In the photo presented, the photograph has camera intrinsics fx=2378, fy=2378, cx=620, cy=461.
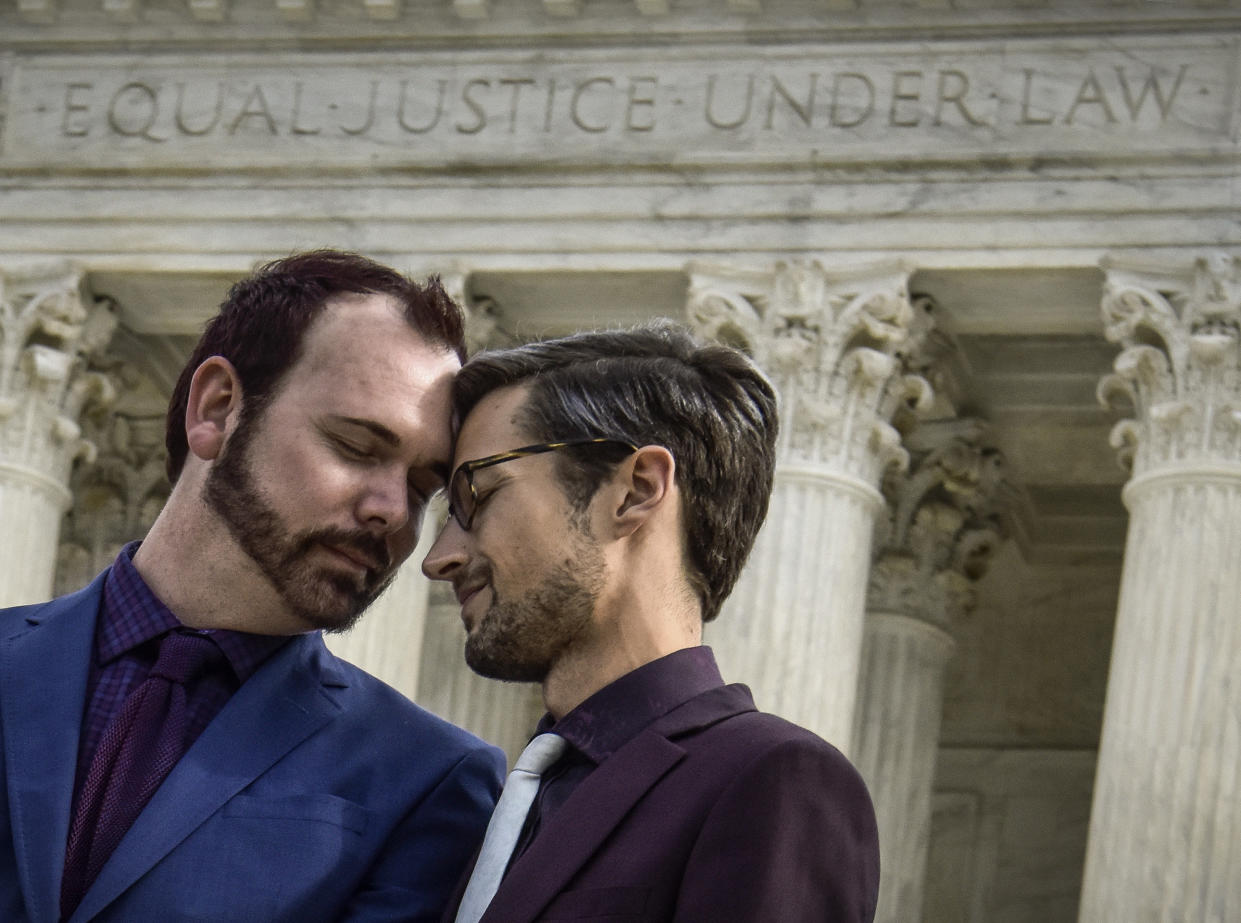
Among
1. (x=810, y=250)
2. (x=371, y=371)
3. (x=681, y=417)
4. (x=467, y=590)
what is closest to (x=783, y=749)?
(x=681, y=417)

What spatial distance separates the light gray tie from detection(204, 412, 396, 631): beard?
1.25 ft

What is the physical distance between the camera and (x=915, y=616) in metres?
17.2

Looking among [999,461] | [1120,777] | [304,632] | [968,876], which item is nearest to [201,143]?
[999,461]

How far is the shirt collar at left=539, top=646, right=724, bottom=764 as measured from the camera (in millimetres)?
3428

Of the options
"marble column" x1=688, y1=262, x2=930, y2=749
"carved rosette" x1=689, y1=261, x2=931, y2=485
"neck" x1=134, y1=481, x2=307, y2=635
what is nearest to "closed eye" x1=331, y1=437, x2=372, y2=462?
"neck" x1=134, y1=481, x2=307, y2=635

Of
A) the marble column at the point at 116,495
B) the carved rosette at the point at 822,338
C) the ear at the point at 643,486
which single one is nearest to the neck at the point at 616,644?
the ear at the point at 643,486

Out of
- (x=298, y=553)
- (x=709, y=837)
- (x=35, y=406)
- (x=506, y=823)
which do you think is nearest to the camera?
(x=709, y=837)

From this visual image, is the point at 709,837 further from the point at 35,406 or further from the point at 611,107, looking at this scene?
the point at 35,406

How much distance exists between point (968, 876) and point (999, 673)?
176 centimetres

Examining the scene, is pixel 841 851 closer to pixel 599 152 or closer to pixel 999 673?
pixel 599 152

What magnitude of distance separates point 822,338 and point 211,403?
35.7 feet

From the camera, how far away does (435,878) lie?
11.6ft

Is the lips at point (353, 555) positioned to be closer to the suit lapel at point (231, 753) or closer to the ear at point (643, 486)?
the suit lapel at point (231, 753)

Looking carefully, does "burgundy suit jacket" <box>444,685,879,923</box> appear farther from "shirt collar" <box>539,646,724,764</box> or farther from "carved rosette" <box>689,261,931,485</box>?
"carved rosette" <box>689,261,931,485</box>
